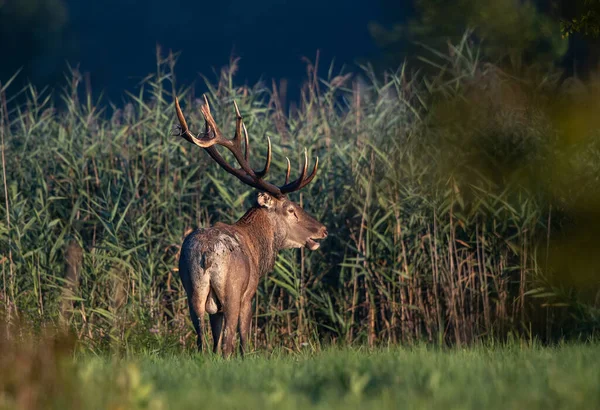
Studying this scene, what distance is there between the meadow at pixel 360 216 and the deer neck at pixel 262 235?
684 millimetres

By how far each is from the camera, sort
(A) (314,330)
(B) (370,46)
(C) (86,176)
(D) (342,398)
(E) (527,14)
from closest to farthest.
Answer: (D) (342,398) < (A) (314,330) < (C) (86,176) < (E) (527,14) < (B) (370,46)

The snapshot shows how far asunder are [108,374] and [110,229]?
477cm

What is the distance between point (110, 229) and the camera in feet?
33.6

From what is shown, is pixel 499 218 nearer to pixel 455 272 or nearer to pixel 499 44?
pixel 455 272

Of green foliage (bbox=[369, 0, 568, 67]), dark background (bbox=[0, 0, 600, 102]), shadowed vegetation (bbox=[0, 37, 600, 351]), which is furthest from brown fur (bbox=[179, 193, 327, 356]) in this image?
dark background (bbox=[0, 0, 600, 102])

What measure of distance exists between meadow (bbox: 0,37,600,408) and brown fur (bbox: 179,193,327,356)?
0.68 m

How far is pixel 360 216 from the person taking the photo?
34.9 ft

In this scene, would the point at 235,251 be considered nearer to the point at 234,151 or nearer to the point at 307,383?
the point at 234,151

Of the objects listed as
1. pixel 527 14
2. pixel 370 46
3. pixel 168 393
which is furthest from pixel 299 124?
pixel 370 46

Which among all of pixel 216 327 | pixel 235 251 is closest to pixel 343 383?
pixel 235 251

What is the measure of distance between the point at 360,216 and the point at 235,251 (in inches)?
92.4

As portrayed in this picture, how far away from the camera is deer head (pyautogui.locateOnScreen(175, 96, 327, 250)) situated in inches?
370

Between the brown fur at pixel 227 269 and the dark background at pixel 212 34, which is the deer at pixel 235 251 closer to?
the brown fur at pixel 227 269

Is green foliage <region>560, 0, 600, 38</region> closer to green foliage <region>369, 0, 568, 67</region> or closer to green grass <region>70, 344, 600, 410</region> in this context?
green grass <region>70, 344, 600, 410</region>
